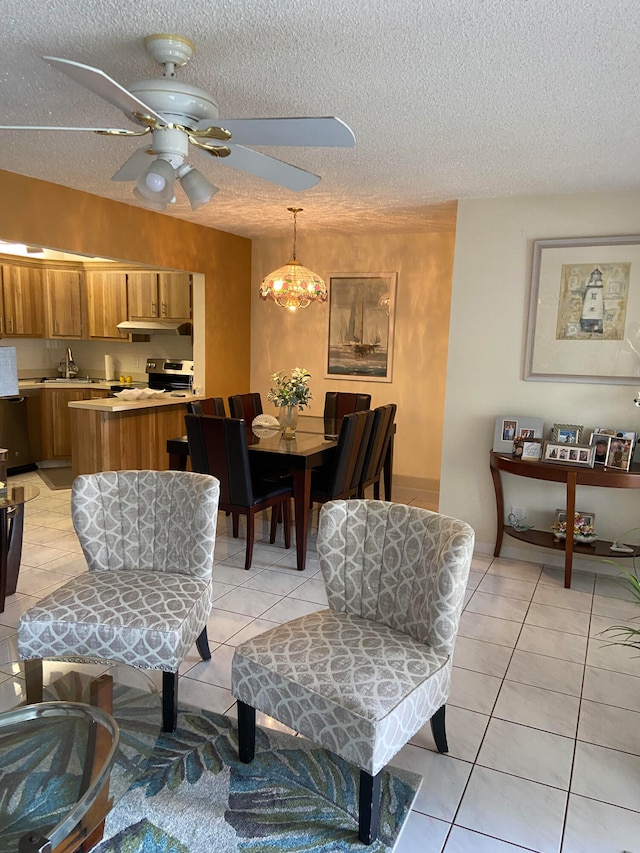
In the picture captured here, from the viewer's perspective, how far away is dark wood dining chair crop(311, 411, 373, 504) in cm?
397

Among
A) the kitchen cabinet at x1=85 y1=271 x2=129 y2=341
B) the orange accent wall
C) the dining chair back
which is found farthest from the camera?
the kitchen cabinet at x1=85 y1=271 x2=129 y2=341

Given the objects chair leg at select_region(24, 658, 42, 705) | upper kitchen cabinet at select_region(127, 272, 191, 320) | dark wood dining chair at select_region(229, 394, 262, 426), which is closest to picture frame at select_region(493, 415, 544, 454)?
dark wood dining chair at select_region(229, 394, 262, 426)

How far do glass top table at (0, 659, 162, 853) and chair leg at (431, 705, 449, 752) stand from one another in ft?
3.14

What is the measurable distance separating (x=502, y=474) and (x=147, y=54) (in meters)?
3.26

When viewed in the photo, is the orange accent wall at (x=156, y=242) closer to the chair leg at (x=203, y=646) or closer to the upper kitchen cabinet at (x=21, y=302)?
the upper kitchen cabinet at (x=21, y=302)

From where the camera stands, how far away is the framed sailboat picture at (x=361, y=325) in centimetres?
590

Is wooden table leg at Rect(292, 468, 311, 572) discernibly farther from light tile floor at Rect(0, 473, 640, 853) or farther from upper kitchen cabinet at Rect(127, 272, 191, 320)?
upper kitchen cabinet at Rect(127, 272, 191, 320)

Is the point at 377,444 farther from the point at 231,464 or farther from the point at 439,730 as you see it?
the point at 439,730

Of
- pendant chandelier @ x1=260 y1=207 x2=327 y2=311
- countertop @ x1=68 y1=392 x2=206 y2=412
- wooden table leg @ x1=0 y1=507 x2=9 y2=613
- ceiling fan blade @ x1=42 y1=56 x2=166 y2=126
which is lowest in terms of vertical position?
wooden table leg @ x1=0 y1=507 x2=9 y2=613

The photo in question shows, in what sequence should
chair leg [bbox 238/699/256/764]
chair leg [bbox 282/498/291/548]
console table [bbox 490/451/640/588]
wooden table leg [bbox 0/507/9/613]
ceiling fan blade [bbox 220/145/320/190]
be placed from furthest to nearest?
chair leg [bbox 282/498/291/548] < console table [bbox 490/451/640/588] < wooden table leg [bbox 0/507/9/613] < ceiling fan blade [bbox 220/145/320/190] < chair leg [bbox 238/699/256/764]

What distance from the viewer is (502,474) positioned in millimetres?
4270

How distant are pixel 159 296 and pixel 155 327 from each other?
33 centimetres

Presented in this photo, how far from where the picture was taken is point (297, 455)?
152 inches

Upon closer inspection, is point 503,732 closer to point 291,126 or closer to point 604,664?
point 604,664
